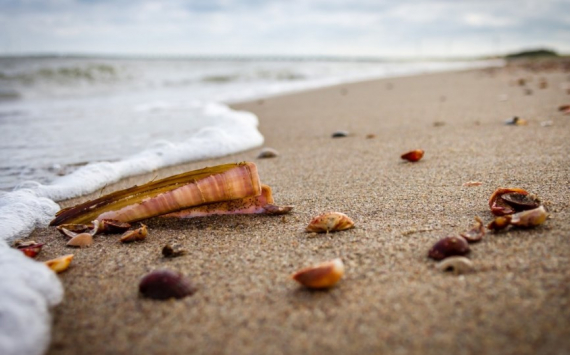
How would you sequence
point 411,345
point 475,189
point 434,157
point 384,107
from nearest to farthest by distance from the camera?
point 411,345 → point 475,189 → point 434,157 → point 384,107

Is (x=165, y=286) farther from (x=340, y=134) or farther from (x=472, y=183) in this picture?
(x=340, y=134)

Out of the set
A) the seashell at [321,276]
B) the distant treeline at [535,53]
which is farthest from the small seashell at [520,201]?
the distant treeline at [535,53]

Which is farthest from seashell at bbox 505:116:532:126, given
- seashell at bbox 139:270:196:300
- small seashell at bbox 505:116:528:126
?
seashell at bbox 139:270:196:300

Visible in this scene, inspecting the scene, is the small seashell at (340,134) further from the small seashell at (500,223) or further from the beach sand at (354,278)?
the small seashell at (500,223)

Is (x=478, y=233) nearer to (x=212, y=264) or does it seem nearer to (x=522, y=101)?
(x=212, y=264)

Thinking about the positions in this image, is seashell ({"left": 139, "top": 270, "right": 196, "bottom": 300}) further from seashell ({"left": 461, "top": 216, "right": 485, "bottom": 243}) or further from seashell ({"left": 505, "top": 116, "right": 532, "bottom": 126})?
seashell ({"left": 505, "top": 116, "right": 532, "bottom": 126})

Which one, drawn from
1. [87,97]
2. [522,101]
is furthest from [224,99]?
[522,101]
